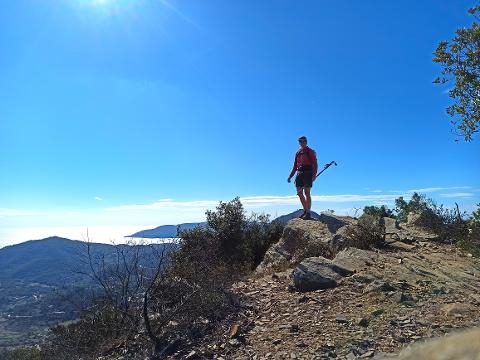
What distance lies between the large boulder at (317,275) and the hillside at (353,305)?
0.02 metres

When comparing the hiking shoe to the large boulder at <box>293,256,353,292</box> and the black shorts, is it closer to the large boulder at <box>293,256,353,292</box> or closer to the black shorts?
the black shorts

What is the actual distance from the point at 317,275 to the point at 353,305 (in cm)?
124

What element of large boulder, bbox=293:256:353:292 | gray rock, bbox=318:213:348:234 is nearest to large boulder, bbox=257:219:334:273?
gray rock, bbox=318:213:348:234

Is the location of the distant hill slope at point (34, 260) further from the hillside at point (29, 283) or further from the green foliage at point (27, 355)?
the green foliage at point (27, 355)

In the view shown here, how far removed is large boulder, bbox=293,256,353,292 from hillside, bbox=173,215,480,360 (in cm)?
2

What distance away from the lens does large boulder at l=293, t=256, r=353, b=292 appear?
26.1 feet

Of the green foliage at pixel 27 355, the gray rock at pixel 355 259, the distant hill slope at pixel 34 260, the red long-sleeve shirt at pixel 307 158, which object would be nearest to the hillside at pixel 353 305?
the gray rock at pixel 355 259

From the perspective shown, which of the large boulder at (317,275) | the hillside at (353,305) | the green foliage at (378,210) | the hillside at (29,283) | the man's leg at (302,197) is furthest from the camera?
the hillside at (29,283)

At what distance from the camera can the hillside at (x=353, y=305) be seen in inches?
221

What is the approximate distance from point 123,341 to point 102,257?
7.65 feet

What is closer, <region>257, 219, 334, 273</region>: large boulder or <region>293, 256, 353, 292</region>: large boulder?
<region>293, 256, 353, 292</region>: large boulder

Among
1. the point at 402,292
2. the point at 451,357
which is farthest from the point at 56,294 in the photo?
the point at 451,357

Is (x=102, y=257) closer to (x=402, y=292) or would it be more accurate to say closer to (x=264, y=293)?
(x=264, y=293)

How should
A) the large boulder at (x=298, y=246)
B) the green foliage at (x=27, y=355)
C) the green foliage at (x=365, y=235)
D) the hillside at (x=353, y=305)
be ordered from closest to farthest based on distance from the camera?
the hillside at (x=353, y=305), the green foliage at (x=365, y=235), the large boulder at (x=298, y=246), the green foliage at (x=27, y=355)
